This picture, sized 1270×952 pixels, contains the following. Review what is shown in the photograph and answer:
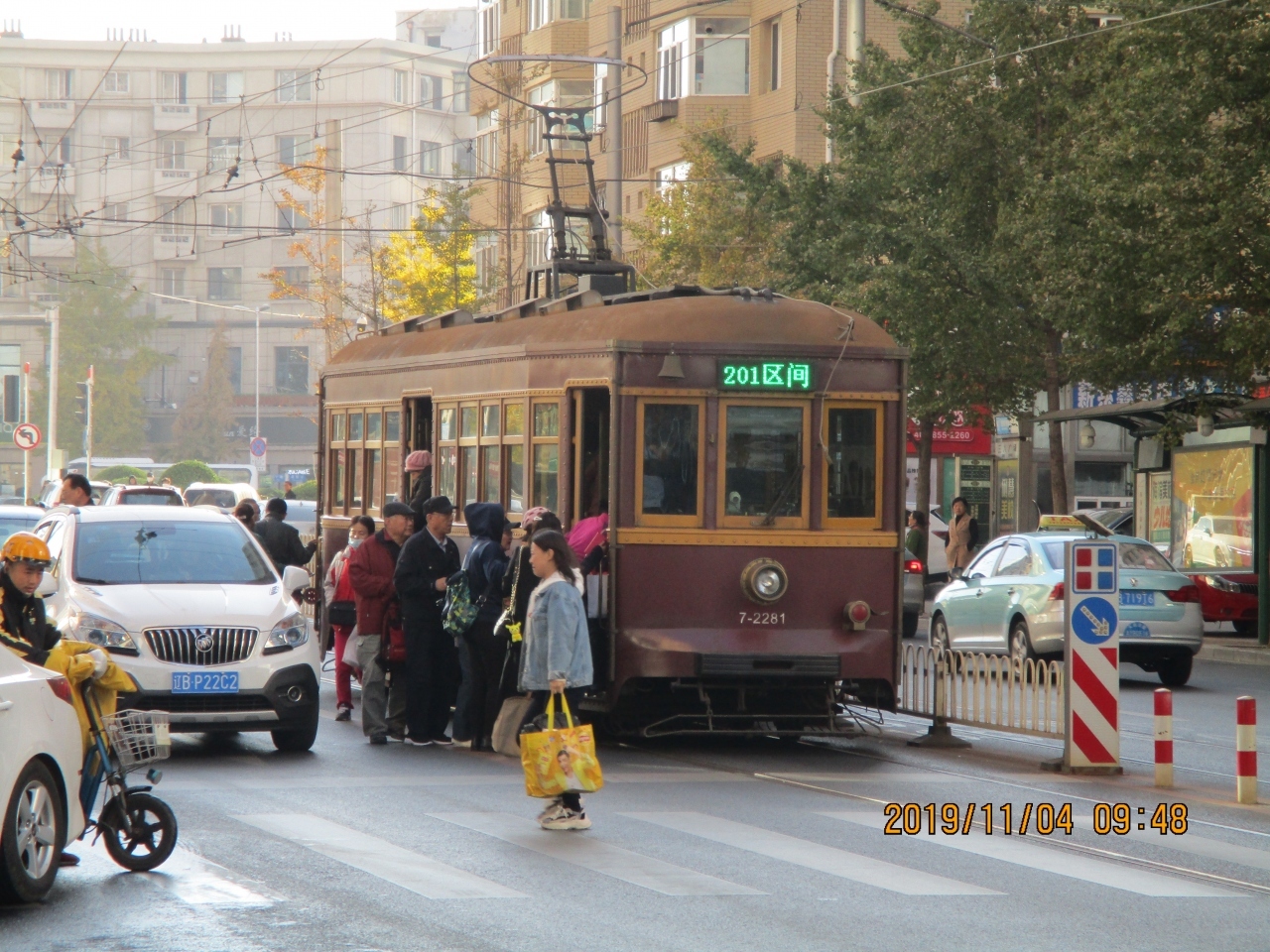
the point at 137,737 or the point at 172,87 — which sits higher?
the point at 172,87

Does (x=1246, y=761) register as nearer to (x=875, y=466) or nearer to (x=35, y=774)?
(x=875, y=466)

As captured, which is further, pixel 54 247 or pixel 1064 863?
pixel 54 247

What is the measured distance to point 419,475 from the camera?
1697 cm

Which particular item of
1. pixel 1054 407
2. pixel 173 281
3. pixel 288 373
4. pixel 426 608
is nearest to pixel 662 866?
pixel 426 608

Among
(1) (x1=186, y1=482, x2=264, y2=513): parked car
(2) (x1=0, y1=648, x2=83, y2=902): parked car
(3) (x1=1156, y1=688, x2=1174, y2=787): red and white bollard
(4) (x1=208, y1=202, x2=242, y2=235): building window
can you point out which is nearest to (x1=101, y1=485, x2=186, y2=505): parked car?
(1) (x1=186, y1=482, x2=264, y2=513): parked car

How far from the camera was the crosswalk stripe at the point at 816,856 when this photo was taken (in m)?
8.40

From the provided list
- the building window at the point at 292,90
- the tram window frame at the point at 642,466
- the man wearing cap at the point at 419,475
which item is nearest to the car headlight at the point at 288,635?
the tram window frame at the point at 642,466

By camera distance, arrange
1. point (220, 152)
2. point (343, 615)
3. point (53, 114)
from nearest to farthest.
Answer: point (343, 615)
point (220, 152)
point (53, 114)

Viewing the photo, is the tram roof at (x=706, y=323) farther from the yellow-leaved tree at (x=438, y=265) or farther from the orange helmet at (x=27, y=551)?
the yellow-leaved tree at (x=438, y=265)

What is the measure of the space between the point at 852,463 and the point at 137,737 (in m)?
6.63

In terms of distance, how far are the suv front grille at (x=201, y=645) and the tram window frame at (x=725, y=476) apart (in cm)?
320

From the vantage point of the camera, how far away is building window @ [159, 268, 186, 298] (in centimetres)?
9856

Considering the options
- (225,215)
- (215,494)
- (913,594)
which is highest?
(225,215)

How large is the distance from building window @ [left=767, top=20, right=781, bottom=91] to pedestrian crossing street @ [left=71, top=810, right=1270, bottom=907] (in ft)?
118
